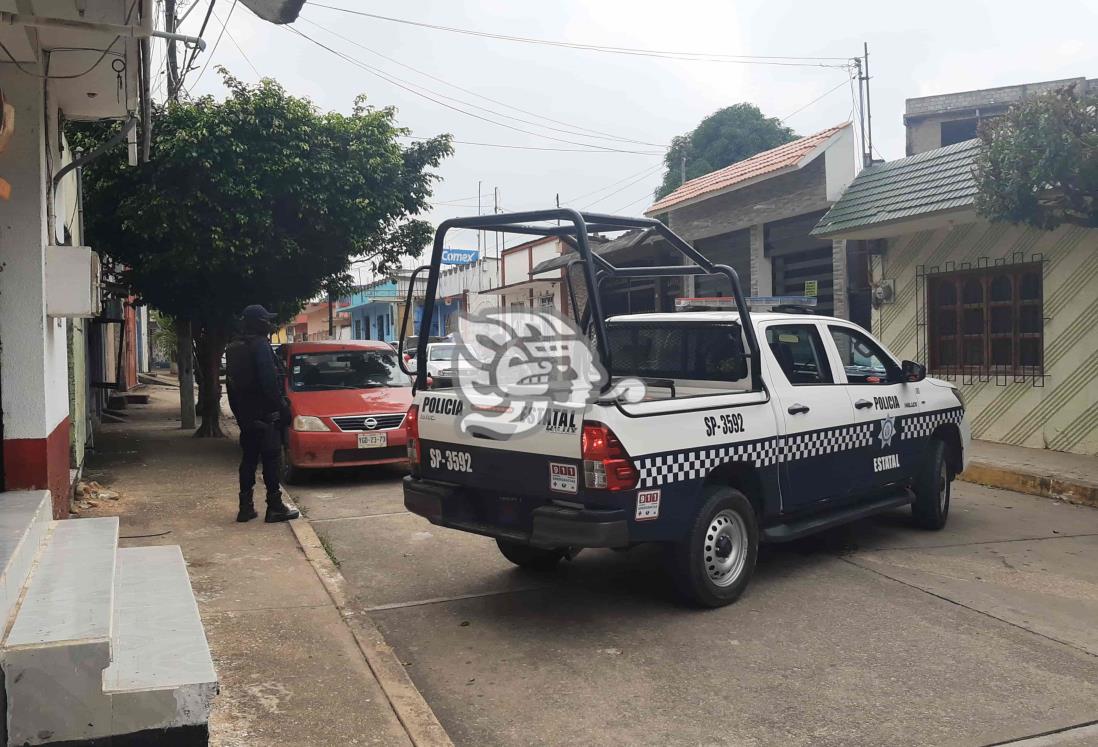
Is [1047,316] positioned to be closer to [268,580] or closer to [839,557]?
[839,557]

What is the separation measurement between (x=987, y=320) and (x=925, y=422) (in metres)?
4.99

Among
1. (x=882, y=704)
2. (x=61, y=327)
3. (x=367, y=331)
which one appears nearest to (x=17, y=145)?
(x=61, y=327)

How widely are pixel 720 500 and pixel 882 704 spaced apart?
1.47m

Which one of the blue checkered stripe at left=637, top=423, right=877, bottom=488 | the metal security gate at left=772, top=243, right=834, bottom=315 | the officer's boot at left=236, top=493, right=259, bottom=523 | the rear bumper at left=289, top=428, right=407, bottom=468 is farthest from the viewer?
the metal security gate at left=772, top=243, right=834, bottom=315

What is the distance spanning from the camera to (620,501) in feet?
15.1

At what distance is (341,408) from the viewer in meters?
9.48

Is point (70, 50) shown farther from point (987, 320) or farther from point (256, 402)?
point (987, 320)

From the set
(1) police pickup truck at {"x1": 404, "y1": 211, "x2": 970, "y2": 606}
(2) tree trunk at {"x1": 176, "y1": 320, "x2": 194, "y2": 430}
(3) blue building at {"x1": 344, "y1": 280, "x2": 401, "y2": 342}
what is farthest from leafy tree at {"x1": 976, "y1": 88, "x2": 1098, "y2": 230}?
(3) blue building at {"x1": 344, "y1": 280, "x2": 401, "y2": 342}

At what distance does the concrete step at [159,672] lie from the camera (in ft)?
10.8

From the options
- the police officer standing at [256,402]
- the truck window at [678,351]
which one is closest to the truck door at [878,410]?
the truck window at [678,351]

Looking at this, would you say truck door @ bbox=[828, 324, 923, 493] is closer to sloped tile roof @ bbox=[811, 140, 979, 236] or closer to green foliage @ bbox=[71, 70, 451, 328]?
sloped tile roof @ bbox=[811, 140, 979, 236]

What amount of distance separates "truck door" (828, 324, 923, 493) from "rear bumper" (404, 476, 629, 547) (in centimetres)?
238

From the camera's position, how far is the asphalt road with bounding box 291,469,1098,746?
3.76m

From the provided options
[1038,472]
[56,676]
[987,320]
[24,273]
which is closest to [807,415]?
[56,676]
